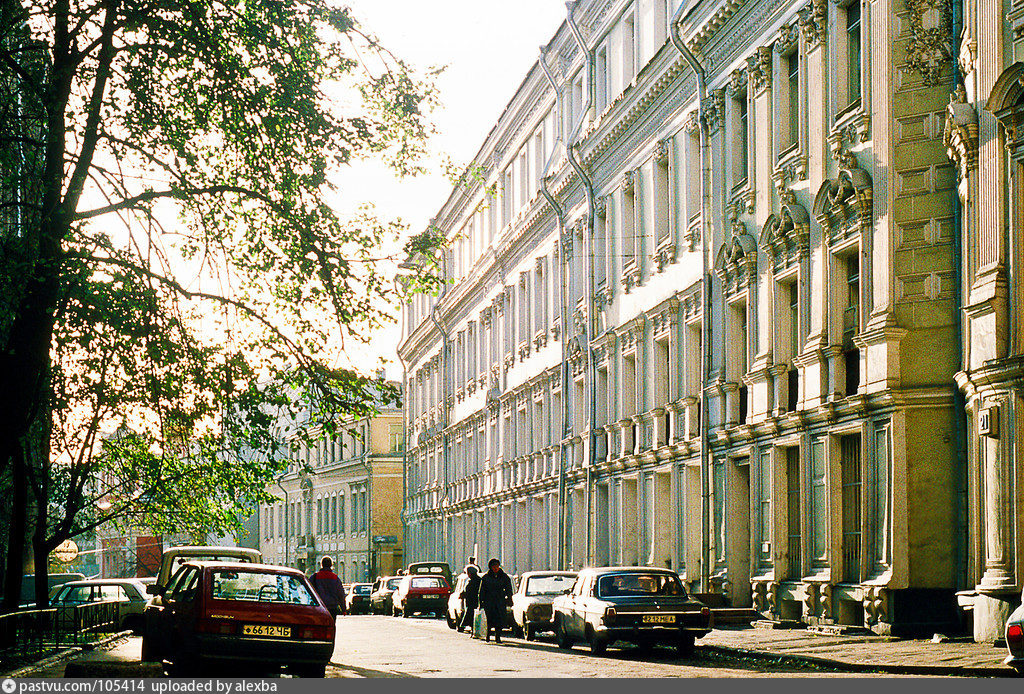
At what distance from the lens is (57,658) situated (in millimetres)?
22500

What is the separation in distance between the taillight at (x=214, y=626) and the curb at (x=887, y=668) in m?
7.41

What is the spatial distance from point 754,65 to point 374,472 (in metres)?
58.7

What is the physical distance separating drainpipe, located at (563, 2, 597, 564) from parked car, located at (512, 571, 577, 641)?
10873 mm

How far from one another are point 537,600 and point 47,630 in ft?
31.4

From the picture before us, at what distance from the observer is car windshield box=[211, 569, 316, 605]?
17.7m

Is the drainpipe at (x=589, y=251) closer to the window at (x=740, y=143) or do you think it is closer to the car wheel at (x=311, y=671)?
the window at (x=740, y=143)

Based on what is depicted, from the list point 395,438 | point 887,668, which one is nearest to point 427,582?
point 887,668

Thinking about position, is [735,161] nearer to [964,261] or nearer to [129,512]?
[964,261]

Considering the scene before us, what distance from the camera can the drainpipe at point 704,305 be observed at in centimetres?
3291

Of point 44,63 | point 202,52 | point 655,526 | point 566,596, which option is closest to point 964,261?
point 566,596

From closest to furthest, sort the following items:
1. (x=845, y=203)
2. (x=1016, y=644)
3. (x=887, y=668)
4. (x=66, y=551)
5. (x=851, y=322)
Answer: (x=1016, y=644), (x=887, y=668), (x=845, y=203), (x=851, y=322), (x=66, y=551)

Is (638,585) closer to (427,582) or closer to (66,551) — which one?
(427,582)

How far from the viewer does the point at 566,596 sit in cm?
2686

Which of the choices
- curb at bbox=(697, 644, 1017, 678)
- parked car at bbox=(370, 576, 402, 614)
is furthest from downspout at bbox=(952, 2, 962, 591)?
parked car at bbox=(370, 576, 402, 614)
